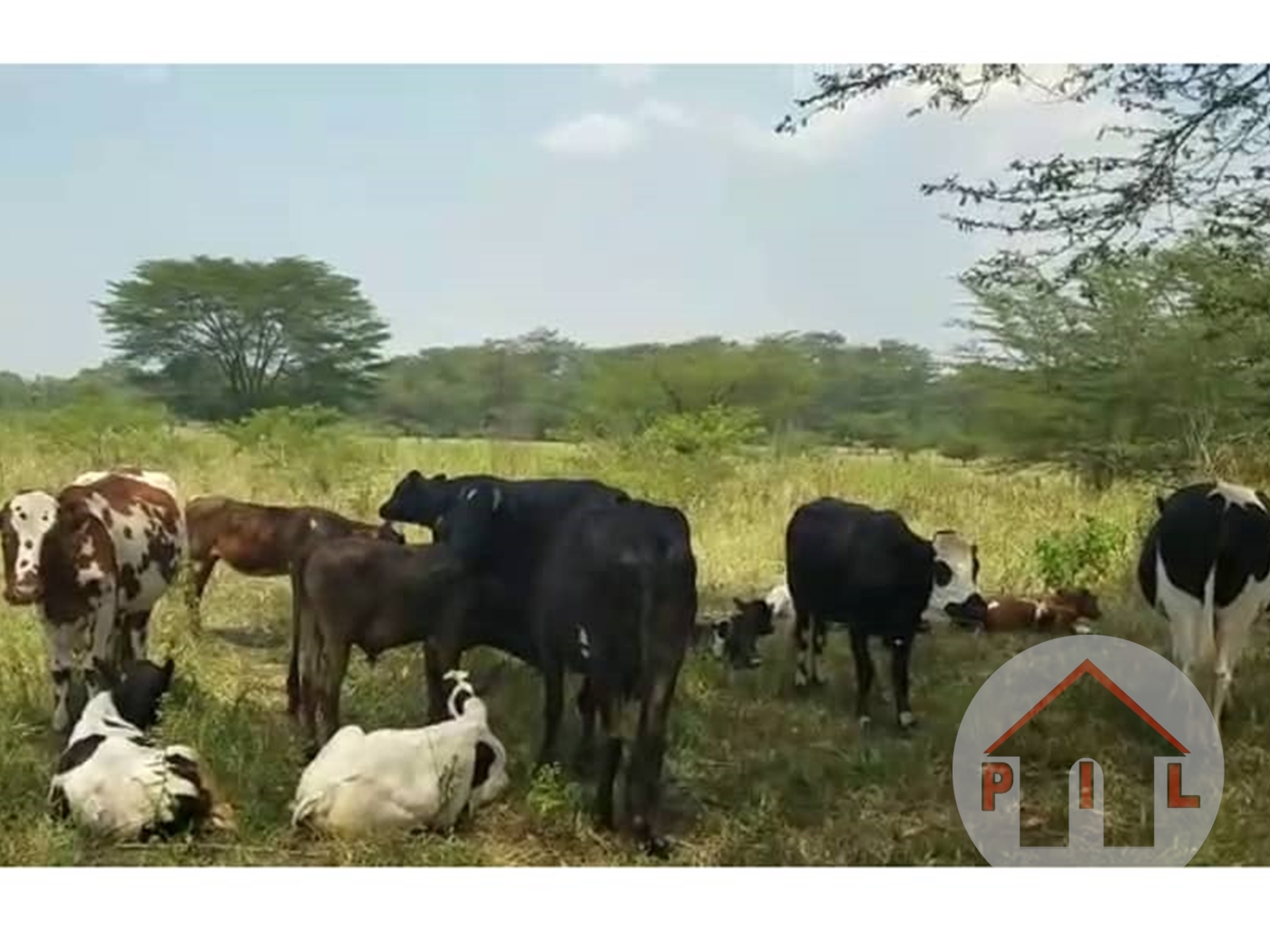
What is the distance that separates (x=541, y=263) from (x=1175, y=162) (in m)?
1.62

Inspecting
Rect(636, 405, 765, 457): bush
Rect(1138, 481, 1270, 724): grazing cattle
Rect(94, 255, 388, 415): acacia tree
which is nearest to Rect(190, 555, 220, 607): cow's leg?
Rect(94, 255, 388, 415): acacia tree

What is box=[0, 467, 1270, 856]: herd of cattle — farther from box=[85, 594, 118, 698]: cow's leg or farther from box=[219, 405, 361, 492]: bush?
box=[219, 405, 361, 492]: bush

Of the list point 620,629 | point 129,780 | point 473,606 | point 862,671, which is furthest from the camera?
point 862,671

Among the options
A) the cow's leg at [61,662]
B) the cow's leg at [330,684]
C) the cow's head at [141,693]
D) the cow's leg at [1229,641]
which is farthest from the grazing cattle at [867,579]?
the cow's leg at [61,662]

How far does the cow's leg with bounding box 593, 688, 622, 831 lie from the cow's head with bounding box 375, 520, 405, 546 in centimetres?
71

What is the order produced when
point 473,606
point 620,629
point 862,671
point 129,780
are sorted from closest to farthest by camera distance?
point 129,780
point 620,629
point 473,606
point 862,671

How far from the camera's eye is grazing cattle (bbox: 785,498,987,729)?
4656mm

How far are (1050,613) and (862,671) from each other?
501mm

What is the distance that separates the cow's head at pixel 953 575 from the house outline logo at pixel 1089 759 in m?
0.21

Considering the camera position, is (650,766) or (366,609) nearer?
(650,766)

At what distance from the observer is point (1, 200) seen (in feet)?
14.8

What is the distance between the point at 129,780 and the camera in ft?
14.3

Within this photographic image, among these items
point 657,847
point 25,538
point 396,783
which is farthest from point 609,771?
point 25,538

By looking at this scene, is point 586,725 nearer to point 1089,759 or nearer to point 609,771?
point 609,771
